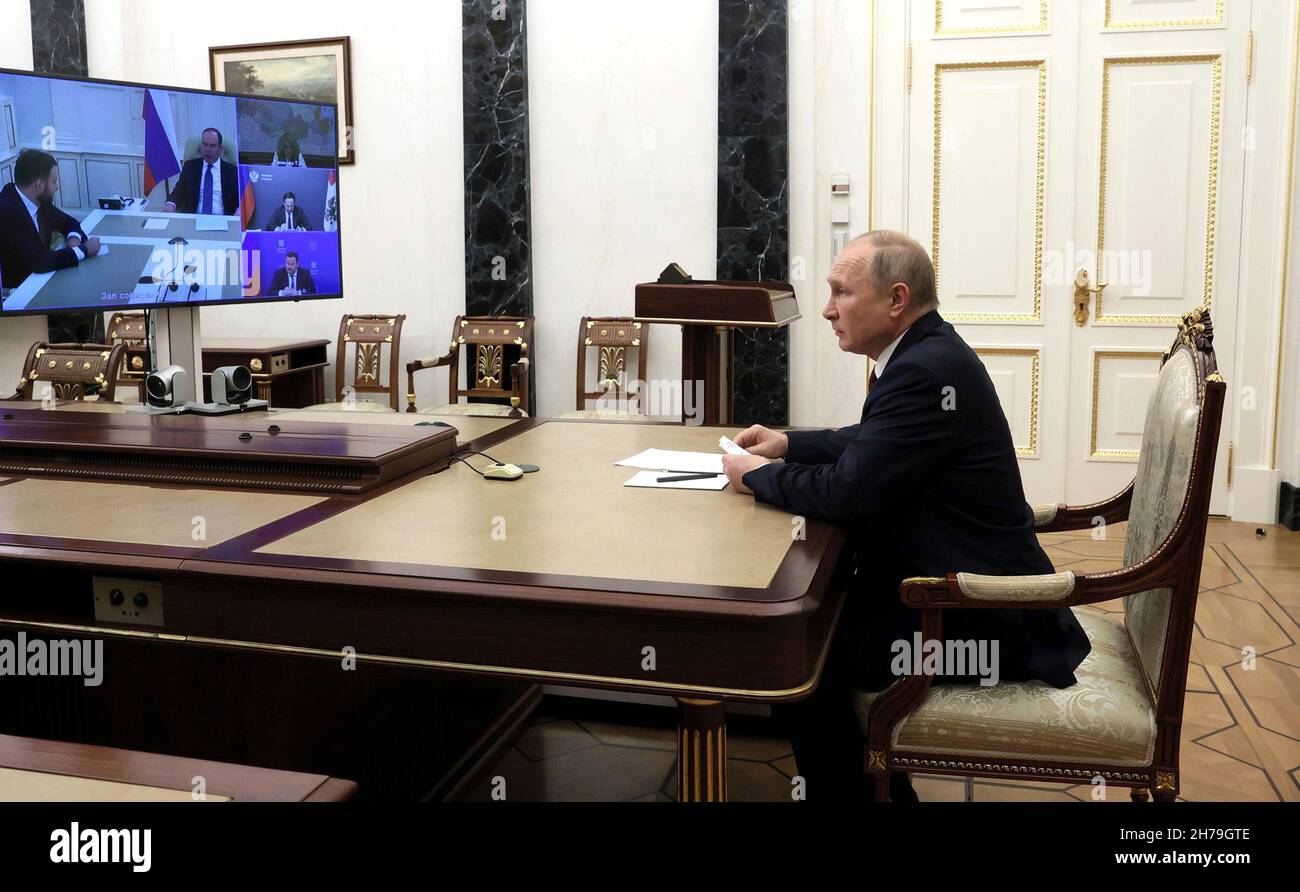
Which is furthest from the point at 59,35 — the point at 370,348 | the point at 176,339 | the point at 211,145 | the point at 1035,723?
the point at 1035,723

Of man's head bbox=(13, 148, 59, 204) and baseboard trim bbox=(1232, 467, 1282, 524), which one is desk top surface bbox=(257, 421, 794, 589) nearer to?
man's head bbox=(13, 148, 59, 204)

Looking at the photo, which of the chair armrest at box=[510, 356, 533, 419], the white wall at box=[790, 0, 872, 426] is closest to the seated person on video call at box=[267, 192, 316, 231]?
the chair armrest at box=[510, 356, 533, 419]

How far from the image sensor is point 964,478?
88.2 inches

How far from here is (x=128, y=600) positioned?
1.98 meters

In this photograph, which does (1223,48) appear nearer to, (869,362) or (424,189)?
(869,362)

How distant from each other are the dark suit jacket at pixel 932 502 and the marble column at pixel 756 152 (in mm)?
3616

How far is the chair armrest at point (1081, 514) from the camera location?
268 centimetres

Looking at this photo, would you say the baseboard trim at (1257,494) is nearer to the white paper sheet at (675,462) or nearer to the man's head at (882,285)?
the white paper sheet at (675,462)

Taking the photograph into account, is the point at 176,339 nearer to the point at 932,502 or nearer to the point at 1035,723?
the point at 932,502

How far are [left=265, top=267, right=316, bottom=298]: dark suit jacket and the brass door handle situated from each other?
13.4 ft

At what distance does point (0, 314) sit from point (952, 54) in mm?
4773

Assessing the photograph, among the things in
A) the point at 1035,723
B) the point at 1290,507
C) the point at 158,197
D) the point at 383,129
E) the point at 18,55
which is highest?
the point at 18,55

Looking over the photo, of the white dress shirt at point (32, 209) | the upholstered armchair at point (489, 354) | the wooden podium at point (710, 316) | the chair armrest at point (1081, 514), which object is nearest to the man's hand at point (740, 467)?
the chair armrest at point (1081, 514)

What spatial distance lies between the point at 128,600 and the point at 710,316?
1.96 metres
